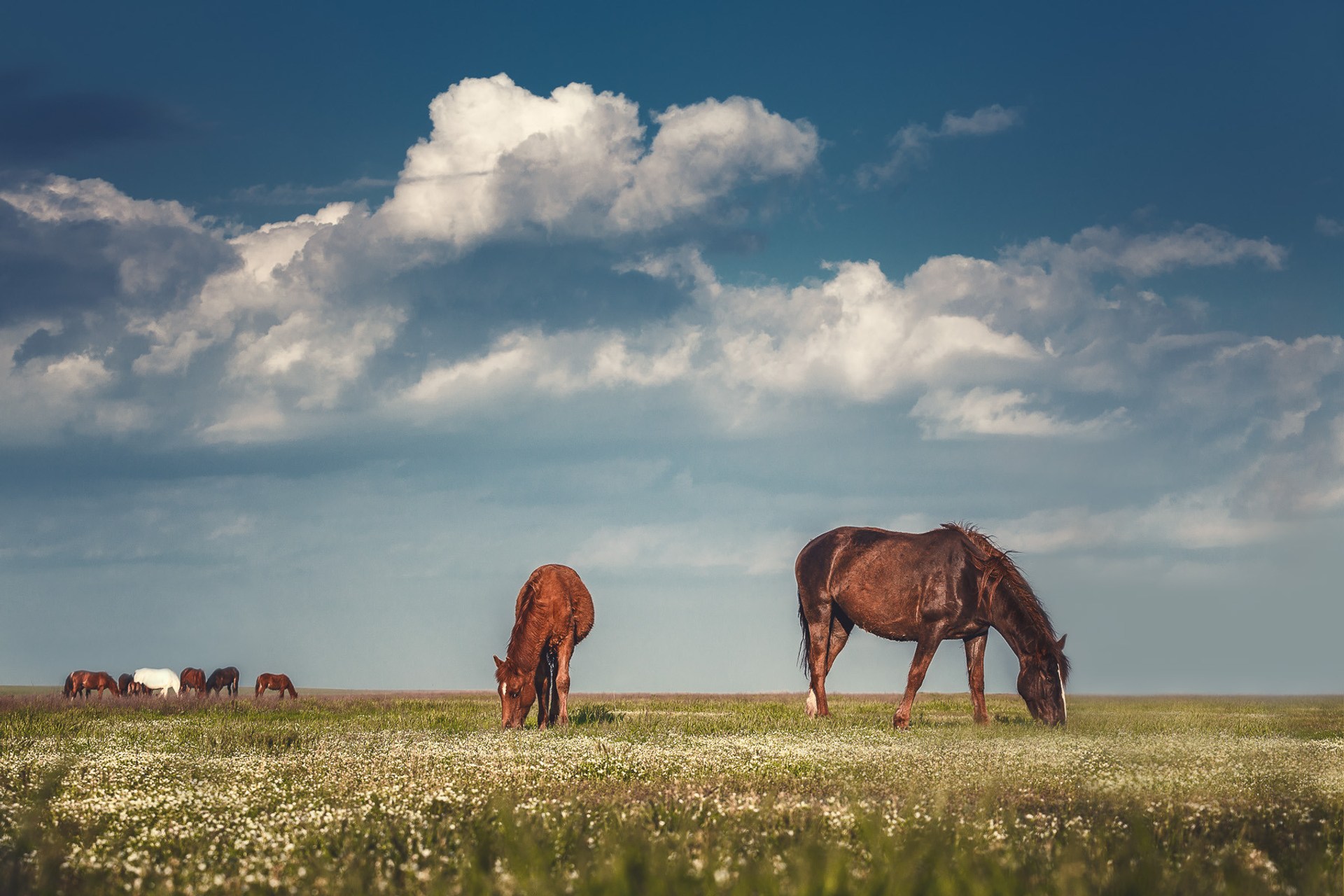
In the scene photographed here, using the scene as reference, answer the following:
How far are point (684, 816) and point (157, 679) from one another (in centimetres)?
5840

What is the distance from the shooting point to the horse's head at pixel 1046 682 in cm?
1897

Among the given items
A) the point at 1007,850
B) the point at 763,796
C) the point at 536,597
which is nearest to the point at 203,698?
the point at 536,597

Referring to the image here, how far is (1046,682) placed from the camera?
19.2m

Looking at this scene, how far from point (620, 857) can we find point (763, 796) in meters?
3.03

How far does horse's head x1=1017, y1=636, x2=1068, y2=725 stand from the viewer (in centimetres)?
1897

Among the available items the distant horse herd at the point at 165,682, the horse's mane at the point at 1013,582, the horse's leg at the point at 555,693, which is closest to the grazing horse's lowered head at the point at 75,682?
the distant horse herd at the point at 165,682

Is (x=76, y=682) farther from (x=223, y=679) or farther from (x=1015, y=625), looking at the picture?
(x=1015, y=625)

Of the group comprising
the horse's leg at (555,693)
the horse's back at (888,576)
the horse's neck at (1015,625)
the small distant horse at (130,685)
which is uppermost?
the horse's back at (888,576)

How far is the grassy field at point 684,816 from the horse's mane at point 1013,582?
9.60 ft

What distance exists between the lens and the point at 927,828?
7340 mm

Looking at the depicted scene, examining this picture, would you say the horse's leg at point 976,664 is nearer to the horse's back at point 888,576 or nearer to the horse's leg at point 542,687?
Answer: the horse's back at point 888,576

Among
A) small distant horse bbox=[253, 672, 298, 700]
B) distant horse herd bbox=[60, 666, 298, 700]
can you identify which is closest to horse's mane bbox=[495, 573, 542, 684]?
distant horse herd bbox=[60, 666, 298, 700]

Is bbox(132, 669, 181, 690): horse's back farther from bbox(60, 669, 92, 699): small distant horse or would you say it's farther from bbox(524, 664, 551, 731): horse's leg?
bbox(524, 664, 551, 731): horse's leg

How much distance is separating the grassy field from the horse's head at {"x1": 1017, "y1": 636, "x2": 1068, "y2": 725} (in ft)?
8.83
